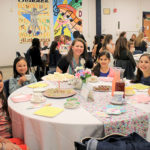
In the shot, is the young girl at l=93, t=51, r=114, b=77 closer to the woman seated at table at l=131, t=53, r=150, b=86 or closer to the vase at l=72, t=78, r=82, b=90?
the woman seated at table at l=131, t=53, r=150, b=86

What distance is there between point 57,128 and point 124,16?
32.3 feet

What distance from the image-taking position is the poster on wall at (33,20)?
8555mm

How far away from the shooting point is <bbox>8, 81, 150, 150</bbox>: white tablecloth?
143cm

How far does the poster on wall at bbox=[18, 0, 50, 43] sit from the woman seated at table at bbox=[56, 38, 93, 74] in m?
5.99

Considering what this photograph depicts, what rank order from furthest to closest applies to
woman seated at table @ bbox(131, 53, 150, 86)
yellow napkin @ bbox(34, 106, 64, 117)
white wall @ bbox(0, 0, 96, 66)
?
white wall @ bbox(0, 0, 96, 66) < woman seated at table @ bbox(131, 53, 150, 86) < yellow napkin @ bbox(34, 106, 64, 117)

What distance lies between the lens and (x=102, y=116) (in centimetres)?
152

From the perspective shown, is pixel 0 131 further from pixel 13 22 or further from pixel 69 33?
pixel 69 33

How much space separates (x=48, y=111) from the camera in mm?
1634

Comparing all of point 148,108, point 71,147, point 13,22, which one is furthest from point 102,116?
point 13,22

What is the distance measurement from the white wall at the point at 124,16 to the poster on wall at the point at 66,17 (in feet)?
4.30

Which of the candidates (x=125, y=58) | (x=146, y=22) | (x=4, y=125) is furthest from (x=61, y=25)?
(x=4, y=125)

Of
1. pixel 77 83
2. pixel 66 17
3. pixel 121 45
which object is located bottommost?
pixel 77 83
